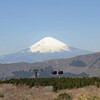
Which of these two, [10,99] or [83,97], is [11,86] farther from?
[83,97]

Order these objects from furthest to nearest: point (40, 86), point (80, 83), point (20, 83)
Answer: point (20, 83)
point (40, 86)
point (80, 83)

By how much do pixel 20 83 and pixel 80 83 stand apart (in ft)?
49.6

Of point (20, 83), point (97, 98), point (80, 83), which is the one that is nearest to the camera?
point (97, 98)

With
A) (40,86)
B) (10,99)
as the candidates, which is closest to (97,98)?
(10,99)

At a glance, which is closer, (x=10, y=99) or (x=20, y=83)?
(x=10, y=99)

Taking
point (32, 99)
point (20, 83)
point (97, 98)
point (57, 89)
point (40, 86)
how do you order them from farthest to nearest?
point (20, 83) < point (40, 86) < point (57, 89) < point (32, 99) < point (97, 98)

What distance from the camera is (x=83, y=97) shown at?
30625 mm

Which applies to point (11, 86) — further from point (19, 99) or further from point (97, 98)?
point (97, 98)

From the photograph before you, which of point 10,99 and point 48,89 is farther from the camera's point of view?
point 48,89

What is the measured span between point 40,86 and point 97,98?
80.3ft

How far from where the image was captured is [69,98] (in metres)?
32.7

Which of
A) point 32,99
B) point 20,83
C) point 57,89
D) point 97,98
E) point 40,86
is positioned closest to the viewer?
point 97,98

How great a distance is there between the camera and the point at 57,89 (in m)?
46.1

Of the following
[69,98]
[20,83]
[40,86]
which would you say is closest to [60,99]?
[69,98]
